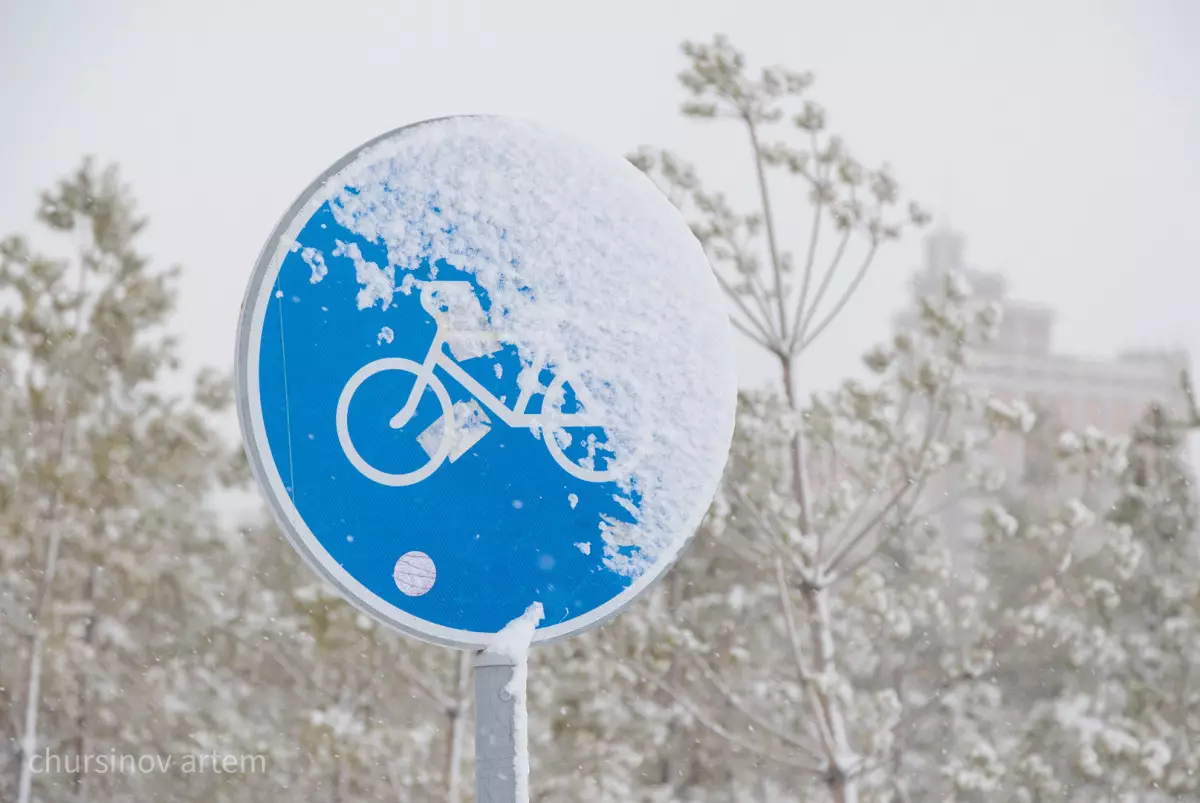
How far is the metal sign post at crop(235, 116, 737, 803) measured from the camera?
1.34 metres

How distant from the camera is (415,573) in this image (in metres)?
1.34

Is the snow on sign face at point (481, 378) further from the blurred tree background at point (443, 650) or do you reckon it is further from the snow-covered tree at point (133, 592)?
the snow-covered tree at point (133, 592)

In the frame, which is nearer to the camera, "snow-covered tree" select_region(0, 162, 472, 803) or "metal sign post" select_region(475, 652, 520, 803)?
"metal sign post" select_region(475, 652, 520, 803)

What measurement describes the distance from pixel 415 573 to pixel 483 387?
0.67 ft

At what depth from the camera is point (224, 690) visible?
10.7 meters

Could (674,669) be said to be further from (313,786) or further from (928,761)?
(928,761)

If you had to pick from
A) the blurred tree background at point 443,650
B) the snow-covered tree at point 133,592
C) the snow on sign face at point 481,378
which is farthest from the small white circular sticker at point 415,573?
the snow-covered tree at point 133,592

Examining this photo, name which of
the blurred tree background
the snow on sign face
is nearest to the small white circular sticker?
the snow on sign face

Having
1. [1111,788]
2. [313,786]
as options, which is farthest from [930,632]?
[313,786]

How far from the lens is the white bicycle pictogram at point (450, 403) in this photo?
135 cm

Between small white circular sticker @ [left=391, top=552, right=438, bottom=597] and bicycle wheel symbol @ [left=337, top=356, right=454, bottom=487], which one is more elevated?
bicycle wheel symbol @ [left=337, top=356, right=454, bottom=487]

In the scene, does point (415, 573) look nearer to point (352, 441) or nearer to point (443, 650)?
point (352, 441)

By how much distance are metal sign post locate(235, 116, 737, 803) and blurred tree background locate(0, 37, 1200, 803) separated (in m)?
4.33

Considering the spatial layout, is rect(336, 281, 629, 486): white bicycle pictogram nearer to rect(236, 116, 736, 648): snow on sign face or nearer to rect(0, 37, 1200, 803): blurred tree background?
rect(236, 116, 736, 648): snow on sign face
